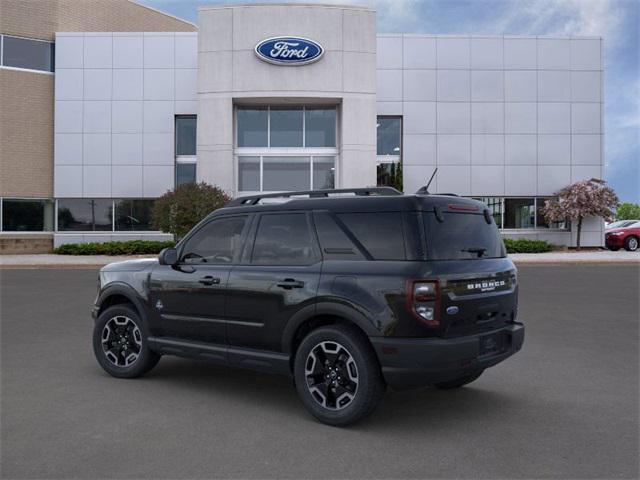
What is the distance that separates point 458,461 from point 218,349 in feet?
7.87

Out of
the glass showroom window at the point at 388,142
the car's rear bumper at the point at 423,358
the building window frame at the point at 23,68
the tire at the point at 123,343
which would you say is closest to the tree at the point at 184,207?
the glass showroom window at the point at 388,142

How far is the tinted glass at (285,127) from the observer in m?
27.8

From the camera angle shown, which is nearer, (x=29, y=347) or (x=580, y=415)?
(x=580, y=415)

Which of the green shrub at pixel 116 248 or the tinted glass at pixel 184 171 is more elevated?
the tinted glass at pixel 184 171

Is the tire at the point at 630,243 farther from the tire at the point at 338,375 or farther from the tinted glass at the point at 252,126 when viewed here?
the tire at the point at 338,375

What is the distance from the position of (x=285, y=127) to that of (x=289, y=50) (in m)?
3.53

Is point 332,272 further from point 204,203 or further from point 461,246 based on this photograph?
point 204,203

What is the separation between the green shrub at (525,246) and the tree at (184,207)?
43.3 feet

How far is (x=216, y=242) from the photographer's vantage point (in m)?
5.69

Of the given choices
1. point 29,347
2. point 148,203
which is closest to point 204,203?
point 148,203

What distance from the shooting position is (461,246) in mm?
4762

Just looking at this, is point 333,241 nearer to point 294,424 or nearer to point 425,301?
point 425,301

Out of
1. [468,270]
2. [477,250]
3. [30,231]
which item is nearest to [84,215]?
[30,231]

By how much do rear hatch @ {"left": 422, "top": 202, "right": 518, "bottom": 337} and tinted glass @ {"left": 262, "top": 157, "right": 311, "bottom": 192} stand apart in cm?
2286
